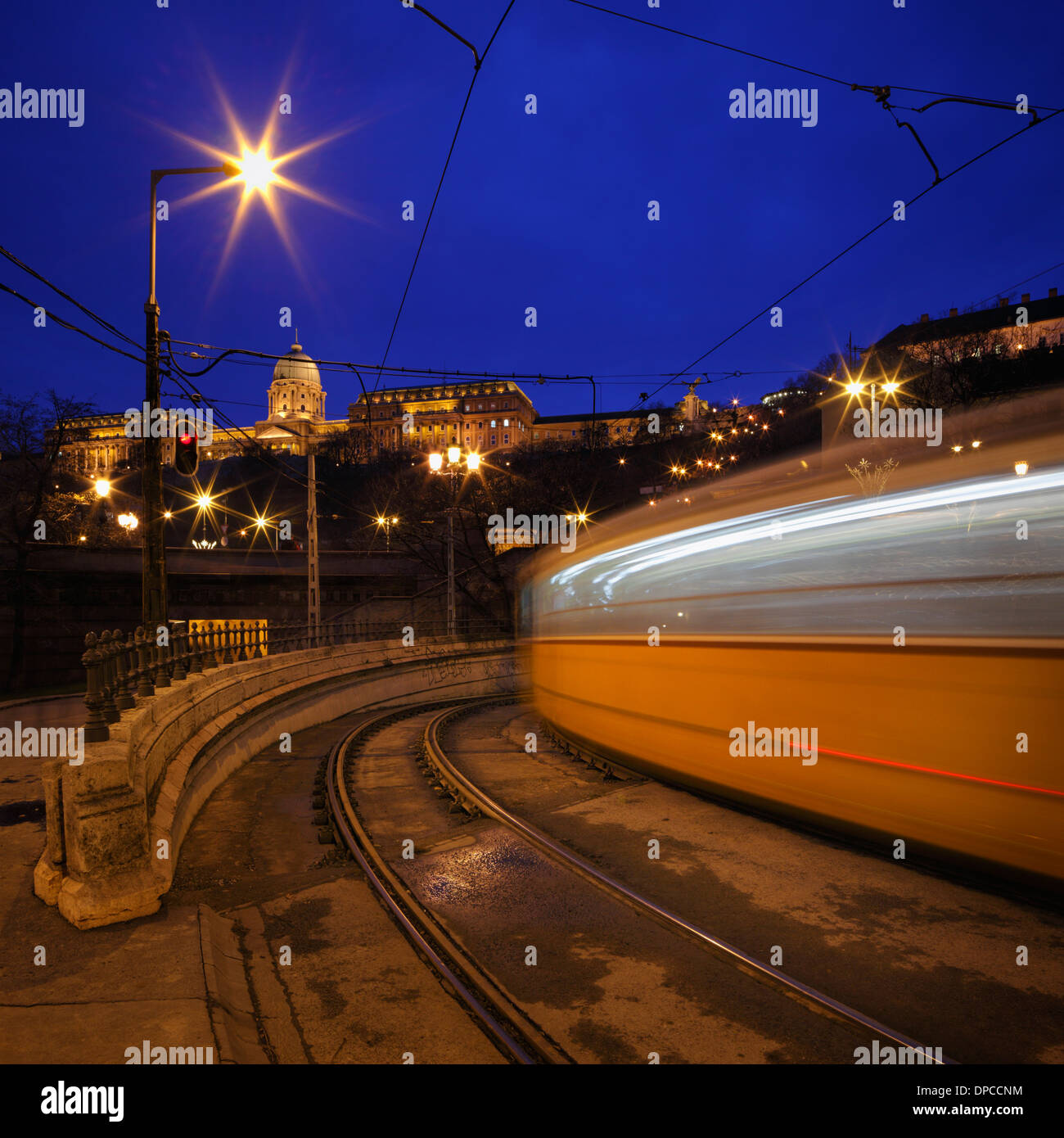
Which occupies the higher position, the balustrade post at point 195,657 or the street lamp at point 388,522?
the street lamp at point 388,522

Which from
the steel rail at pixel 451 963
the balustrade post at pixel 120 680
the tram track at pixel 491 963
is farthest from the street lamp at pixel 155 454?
the steel rail at pixel 451 963

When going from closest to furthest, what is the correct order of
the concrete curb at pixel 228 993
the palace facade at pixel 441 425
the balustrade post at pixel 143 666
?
the concrete curb at pixel 228 993, the balustrade post at pixel 143 666, the palace facade at pixel 441 425

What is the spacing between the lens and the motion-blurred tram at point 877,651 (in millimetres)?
4406

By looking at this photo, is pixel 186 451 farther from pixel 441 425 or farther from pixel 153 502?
pixel 441 425

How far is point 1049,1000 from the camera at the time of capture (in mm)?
4004

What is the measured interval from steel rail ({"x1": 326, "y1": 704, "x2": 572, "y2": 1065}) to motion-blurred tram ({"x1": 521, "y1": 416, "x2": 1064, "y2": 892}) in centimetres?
285

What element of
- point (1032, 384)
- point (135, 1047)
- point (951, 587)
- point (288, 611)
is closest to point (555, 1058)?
point (135, 1047)

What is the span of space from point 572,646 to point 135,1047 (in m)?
8.04

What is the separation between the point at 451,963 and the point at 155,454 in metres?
8.73

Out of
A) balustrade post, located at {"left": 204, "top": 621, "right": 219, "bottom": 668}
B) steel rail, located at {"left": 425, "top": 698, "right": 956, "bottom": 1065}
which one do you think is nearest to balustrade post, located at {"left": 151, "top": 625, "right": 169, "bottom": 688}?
balustrade post, located at {"left": 204, "top": 621, "right": 219, "bottom": 668}

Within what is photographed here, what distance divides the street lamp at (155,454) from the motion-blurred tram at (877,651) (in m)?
6.85

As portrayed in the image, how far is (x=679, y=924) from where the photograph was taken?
5.07 metres
